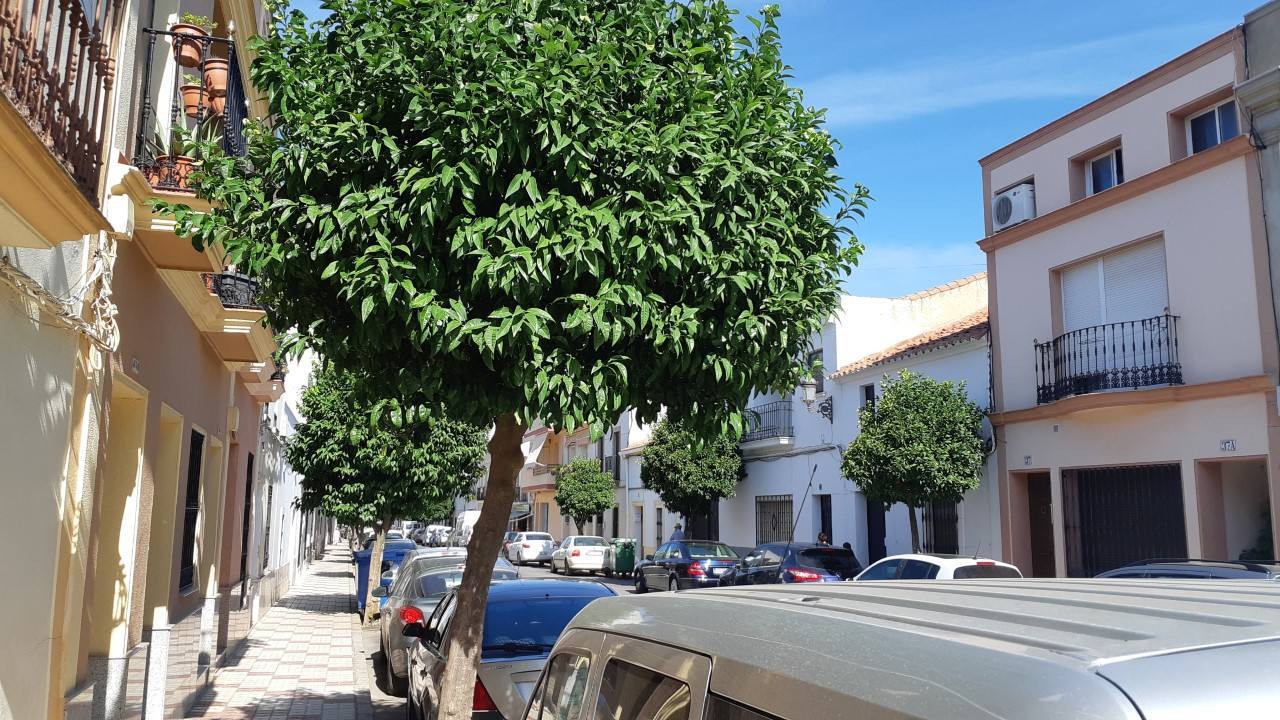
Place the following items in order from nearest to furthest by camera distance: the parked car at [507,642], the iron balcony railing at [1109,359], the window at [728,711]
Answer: the window at [728,711] → the parked car at [507,642] → the iron balcony railing at [1109,359]

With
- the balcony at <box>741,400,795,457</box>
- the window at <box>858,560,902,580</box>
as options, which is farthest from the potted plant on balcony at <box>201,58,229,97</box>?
the balcony at <box>741,400,795,457</box>

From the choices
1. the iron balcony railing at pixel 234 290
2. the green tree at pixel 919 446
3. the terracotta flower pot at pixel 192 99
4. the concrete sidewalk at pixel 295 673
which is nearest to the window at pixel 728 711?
the terracotta flower pot at pixel 192 99

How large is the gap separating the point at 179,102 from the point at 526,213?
5765 mm

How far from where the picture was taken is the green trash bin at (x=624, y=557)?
33.5 metres

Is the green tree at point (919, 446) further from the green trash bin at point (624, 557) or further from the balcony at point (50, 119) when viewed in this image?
the balcony at point (50, 119)

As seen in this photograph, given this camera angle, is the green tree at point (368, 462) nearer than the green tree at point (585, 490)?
Yes

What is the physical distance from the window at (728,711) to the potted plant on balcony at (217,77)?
7.69 metres

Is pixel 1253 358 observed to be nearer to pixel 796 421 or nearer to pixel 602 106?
pixel 602 106

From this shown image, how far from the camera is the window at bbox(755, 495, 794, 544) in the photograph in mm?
29734

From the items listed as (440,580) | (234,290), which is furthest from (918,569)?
(234,290)

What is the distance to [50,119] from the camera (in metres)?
4.88

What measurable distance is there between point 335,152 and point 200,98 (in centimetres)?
343

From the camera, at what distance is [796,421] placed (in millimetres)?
29766

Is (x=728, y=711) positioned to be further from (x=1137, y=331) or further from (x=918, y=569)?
(x=1137, y=331)
